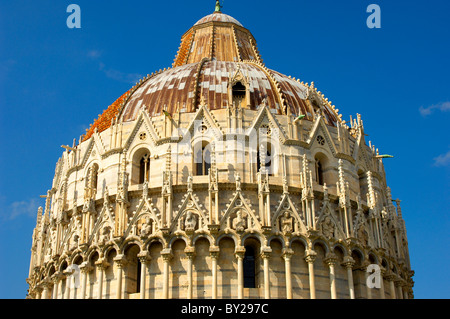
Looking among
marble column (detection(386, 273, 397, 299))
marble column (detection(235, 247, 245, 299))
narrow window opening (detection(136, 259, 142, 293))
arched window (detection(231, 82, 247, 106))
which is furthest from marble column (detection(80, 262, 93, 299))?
marble column (detection(386, 273, 397, 299))

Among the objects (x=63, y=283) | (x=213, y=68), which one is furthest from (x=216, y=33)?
(x=63, y=283)

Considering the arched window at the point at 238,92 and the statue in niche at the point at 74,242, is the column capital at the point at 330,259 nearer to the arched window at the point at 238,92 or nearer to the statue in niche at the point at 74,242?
the arched window at the point at 238,92

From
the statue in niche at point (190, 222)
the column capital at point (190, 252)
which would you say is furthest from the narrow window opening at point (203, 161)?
the column capital at point (190, 252)

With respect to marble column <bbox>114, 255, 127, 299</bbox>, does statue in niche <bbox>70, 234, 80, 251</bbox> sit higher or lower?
higher

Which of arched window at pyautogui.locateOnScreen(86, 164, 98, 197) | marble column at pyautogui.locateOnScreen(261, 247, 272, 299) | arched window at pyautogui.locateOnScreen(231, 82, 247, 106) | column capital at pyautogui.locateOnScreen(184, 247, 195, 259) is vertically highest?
arched window at pyautogui.locateOnScreen(231, 82, 247, 106)

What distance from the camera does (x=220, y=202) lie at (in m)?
34.3

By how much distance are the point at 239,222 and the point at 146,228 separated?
4726mm

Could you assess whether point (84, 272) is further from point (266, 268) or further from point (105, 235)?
point (266, 268)

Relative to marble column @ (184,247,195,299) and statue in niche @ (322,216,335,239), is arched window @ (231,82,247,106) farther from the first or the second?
marble column @ (184,247,195,299)

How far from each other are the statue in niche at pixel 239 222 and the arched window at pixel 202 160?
3.84 meters

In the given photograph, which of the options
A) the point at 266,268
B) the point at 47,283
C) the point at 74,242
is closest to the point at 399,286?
the point at 266,268

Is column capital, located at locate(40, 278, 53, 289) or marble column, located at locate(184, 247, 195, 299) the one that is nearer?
marble column, located at locate(184, 247, 195, 299)

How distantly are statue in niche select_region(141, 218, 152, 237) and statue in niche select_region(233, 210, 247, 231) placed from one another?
14.2ft

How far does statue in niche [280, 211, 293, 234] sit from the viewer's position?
110ft
